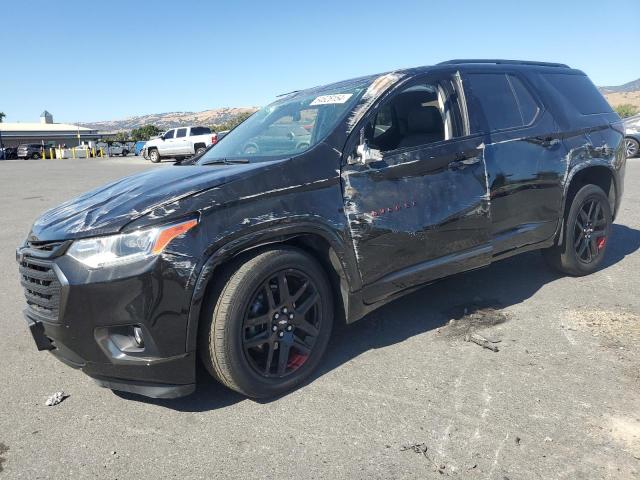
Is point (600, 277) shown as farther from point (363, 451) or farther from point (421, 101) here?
point (363, 451)

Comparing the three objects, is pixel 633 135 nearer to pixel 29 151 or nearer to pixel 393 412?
pixel 393 412

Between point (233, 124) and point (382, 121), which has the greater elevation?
point (233, 124)

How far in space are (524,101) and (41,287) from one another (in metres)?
3.93

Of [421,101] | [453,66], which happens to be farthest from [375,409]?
[453,66]

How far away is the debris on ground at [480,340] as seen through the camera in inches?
138

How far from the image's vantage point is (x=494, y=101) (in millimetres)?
4125

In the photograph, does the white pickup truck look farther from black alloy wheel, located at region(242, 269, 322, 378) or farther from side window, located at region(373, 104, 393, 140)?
black alloy wheel, located at region(242, 269, 322, 378)

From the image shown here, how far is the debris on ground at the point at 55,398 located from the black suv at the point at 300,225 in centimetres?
37

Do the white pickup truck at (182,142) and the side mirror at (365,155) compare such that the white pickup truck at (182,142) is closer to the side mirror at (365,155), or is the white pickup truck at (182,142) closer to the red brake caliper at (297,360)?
the side mirror at (365,155)

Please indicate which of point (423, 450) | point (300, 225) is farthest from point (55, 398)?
point (423, 450)

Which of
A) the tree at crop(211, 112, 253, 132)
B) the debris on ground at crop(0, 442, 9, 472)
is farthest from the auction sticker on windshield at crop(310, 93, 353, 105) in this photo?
the debris on ground at crop(0, 442, 9, 472)

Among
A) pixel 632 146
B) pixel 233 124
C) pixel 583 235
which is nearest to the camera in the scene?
pixel 583 235

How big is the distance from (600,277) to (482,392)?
2.72 m

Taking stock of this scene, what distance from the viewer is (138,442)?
2.62 meters
